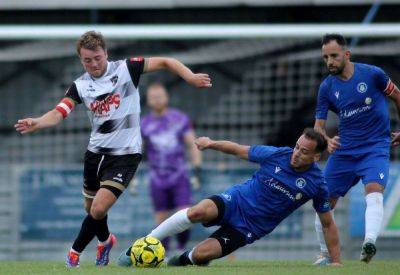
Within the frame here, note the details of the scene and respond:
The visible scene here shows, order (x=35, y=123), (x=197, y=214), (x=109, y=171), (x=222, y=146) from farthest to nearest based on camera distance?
(x=109, y=171) < (x=197, y=214) < (x=222, y=146) < (x=35, y=123)

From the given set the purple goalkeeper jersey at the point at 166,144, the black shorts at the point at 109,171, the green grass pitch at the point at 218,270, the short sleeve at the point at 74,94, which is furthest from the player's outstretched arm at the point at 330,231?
the purple goalkeeper jersey at the point at 166,144

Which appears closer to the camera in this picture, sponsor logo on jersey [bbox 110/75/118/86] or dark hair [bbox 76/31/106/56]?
dark hair [bbox 76/31/106/56]

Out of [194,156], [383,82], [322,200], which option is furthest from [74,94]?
[194,156]

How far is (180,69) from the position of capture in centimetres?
1026

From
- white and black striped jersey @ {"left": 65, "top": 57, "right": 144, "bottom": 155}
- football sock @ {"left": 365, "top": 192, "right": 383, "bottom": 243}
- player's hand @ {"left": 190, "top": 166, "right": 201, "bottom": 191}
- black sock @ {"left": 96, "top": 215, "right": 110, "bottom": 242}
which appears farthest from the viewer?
player's hand @ {"left": 190, "top": 166, "right": 201, "bottom": 191}

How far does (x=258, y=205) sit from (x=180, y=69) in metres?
1.40

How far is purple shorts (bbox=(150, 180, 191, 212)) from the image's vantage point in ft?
49.2

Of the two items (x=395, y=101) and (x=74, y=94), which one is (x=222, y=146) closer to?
(x=74, y=94)

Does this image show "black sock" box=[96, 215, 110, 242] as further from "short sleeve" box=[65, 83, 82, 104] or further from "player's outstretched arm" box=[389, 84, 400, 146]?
"player's outstretched arm" box=[389, 84, 400, 146]

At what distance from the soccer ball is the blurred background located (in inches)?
220

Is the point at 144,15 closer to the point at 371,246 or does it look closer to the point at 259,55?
the point at 259,55

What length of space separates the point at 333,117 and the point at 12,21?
18.3 ft

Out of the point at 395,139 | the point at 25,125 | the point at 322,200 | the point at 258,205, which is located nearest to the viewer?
the point at 25,125

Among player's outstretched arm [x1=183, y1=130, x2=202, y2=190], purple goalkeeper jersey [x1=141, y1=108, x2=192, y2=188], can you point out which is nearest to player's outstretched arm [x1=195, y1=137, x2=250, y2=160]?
player's outstretched arm [x1=183, y1=130, x2=202, y2=190]
